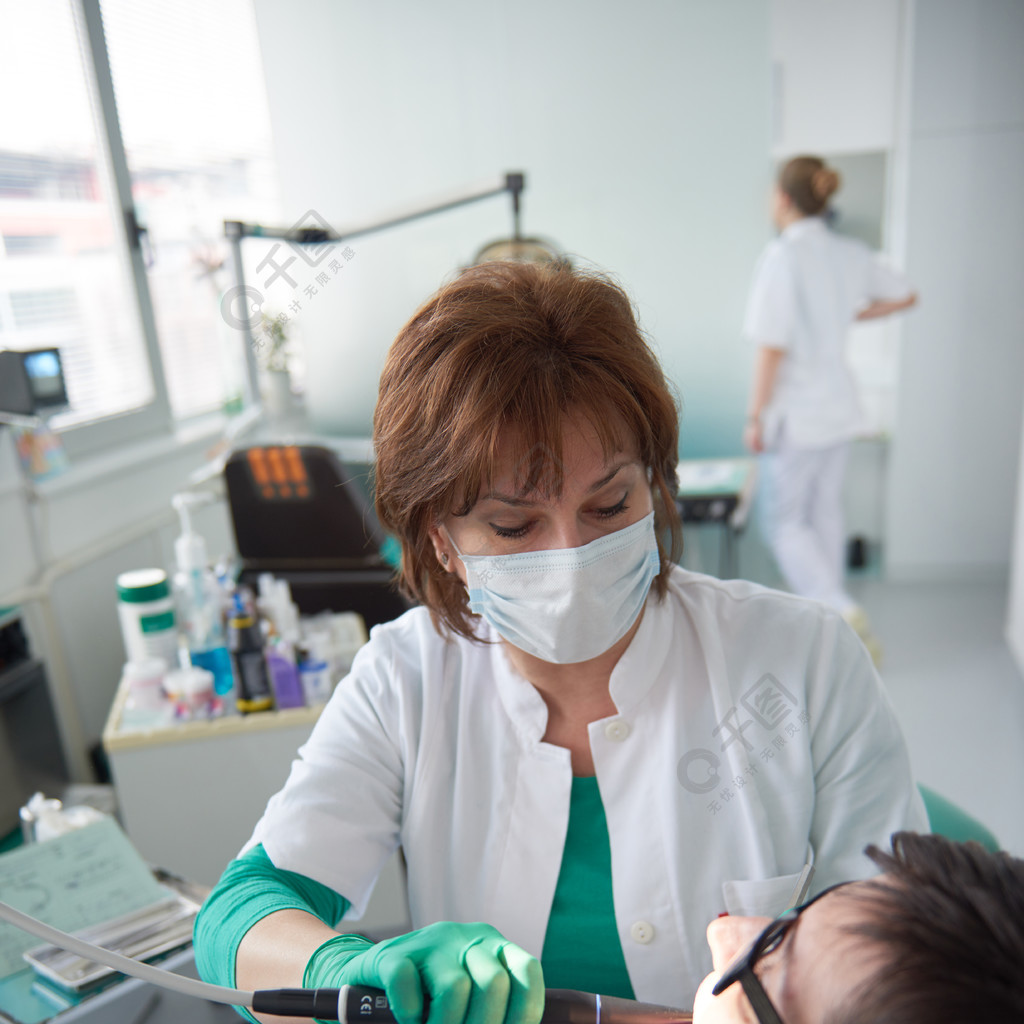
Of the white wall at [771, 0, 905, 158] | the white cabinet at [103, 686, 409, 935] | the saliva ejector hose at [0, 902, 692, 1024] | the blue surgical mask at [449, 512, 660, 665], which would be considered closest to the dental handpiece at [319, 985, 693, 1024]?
the saliva ejector hose at [0, 902, 692, 1024]

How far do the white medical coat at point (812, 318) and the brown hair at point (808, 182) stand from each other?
0.05m

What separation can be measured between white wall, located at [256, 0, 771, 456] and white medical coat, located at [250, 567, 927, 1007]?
205 centimetres

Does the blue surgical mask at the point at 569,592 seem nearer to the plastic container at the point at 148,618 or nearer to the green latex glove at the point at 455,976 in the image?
the green latex glove at the point at 455,976

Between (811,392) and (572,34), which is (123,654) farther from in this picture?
(572,34)

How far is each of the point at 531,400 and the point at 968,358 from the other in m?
3.12

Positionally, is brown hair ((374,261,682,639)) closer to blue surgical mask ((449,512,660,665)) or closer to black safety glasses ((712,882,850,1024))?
blue surgical mask ((449,512,660,665))

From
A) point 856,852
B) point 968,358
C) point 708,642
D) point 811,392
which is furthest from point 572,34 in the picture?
point 856,852

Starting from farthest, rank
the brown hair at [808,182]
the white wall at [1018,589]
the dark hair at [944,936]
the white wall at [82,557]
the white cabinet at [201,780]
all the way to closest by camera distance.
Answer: the brown hair at [808,182] → the white wall at [1018,589] → the white wall at [82,557] → the white cabinet at [201,780] → the dark hair at [944,936]

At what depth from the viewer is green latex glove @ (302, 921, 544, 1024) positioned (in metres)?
0.64

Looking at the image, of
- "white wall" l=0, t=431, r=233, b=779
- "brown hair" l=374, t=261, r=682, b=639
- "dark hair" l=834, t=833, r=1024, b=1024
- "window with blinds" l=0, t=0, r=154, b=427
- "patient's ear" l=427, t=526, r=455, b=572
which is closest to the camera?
"dark hair" l=834, t=833, r=1024, b=1024

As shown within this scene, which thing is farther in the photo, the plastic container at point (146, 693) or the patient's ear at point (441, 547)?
the plastic container at point (146, 693)

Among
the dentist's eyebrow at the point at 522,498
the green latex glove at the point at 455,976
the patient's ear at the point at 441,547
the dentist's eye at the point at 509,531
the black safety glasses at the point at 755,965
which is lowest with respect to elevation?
the green latex glove at the point at 455,976

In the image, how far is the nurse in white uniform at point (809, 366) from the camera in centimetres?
280

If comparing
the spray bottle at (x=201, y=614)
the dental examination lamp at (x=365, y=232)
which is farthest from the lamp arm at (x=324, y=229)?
the spray bottle at (x=201, y=614)
